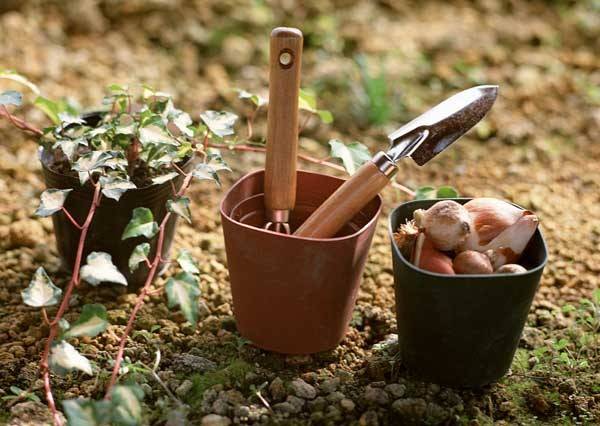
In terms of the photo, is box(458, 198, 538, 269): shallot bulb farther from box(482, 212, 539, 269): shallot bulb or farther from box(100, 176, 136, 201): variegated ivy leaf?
box(100, 176, 136, 201): variegated ivy leaf

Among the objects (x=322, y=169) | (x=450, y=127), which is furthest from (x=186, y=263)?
(x=322, y=169)

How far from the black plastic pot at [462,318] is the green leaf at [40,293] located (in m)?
0.54

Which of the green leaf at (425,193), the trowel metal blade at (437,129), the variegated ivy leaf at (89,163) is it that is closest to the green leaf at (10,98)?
the variegated ivy leaf at (89,163)

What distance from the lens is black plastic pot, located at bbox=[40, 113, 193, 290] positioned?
1.47m

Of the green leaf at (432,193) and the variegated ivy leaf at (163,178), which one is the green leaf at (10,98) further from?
the green leaf at (432,193)

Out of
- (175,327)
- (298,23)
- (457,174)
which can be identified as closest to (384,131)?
(457,174)

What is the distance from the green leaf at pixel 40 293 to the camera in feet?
4.00

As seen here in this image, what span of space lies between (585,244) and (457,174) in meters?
0.39

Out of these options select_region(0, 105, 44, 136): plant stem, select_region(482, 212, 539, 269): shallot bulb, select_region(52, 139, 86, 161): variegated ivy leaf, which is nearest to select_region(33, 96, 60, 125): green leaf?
select_region(0, 105, 44, 136): plant stem

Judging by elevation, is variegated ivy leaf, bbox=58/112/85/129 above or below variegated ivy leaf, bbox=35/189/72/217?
above

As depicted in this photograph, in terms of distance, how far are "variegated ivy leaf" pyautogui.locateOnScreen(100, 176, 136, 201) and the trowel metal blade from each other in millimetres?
448

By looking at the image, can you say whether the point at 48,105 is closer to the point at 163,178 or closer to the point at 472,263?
the point at 163,178

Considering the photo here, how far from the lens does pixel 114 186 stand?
1369 mm

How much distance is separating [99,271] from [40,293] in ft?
0.31
